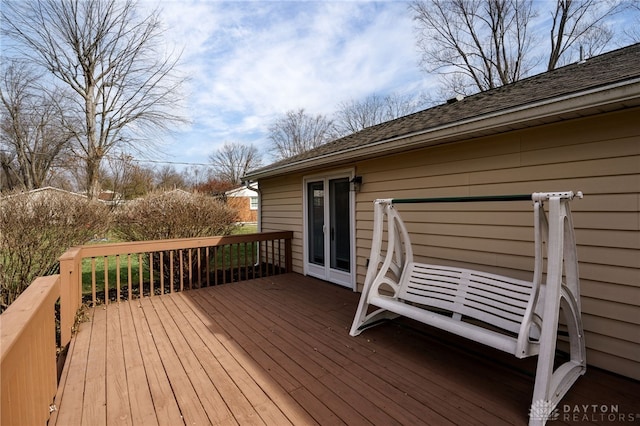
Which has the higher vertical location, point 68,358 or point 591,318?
point 591,318

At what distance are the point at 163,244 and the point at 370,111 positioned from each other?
19546 millimetres

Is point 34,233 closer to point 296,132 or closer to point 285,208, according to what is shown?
point 285,208

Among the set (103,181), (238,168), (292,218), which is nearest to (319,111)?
(238,168)

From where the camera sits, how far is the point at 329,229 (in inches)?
211

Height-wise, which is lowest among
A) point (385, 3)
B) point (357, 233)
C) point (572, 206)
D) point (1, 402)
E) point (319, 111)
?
point (1, 402)

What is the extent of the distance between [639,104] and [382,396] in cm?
281

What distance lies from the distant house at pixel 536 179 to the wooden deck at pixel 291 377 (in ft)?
2.44

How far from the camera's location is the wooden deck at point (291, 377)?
205 centimetres

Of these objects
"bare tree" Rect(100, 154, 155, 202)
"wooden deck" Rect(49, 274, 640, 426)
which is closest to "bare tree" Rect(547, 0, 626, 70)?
"wooden deck" Rect(49, 274, 640, 426)

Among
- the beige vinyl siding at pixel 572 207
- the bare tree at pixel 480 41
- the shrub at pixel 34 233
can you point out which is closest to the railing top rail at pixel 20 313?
the shrub at pixel 34 233

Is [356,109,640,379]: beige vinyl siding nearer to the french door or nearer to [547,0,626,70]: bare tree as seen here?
the french door

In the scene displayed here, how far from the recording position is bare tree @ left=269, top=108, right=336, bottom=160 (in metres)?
26.8

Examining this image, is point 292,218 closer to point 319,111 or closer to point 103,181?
point 103,181

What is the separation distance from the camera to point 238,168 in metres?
33.4
